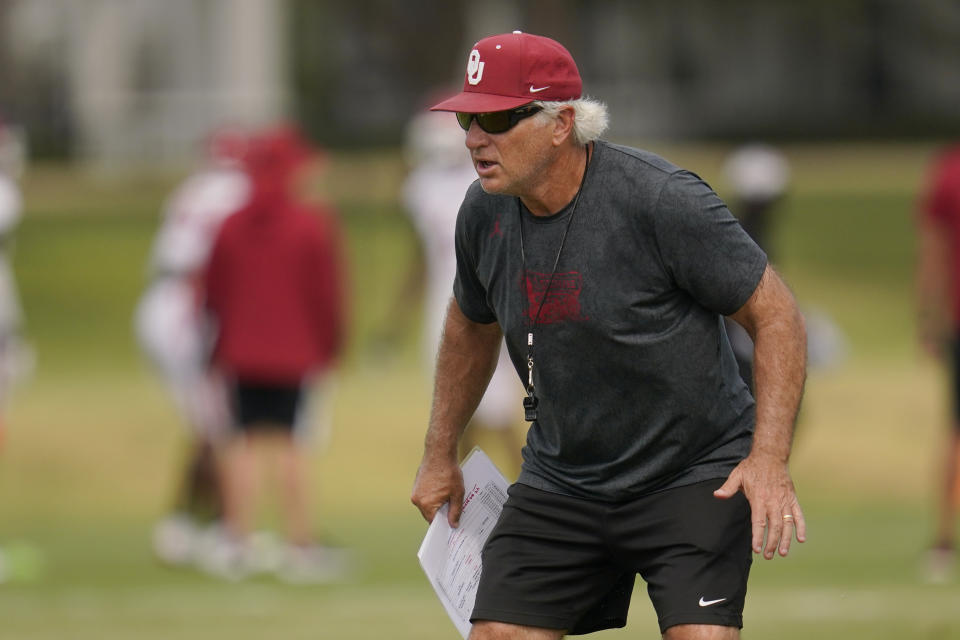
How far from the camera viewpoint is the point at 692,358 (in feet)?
16.9

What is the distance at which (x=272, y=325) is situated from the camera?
1066cm

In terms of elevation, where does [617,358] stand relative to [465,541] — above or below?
above

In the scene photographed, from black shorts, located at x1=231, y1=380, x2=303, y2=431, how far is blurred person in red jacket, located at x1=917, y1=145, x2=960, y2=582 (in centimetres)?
342

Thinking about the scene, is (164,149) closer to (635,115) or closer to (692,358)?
(635,115)

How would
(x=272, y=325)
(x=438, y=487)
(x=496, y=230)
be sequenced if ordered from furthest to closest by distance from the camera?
(x=272, y=325) → (x=438, y=487) → (x=496, y=230)

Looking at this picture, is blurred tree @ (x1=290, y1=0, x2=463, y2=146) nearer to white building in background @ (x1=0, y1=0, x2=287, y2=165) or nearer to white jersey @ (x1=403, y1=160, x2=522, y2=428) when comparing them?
white building in background @ (x1=0, y1=0, x2=287, y2=165)

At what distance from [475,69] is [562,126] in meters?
0.27

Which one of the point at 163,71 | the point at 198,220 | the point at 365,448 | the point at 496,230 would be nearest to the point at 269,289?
the point at 198,220

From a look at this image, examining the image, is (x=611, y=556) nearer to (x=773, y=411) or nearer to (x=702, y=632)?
(x=702, y=632)

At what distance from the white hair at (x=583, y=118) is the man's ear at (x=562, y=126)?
0.5 inches

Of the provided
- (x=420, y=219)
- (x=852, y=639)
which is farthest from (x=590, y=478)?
(x=420, y=219)

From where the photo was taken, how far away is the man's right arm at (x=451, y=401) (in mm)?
5617

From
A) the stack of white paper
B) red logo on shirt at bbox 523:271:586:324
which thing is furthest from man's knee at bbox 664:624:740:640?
red logo on shirt at bbox 523:271:586:324

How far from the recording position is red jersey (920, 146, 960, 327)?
10.0 metres
